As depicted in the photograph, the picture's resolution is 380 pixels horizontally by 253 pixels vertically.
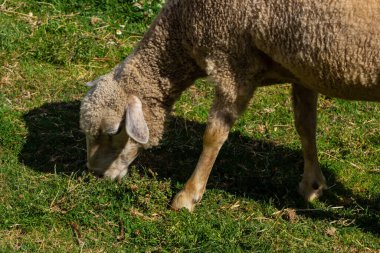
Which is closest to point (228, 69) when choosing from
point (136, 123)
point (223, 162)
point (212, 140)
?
point (212, 140)

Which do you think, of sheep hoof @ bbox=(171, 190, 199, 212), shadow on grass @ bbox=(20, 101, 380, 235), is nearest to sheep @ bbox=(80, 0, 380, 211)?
sheep hoof @ bbox=(171, 190, 199, 212)

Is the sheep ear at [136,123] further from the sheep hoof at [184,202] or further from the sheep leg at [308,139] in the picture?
the sheep leg at [308,139]

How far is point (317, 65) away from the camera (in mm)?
5434

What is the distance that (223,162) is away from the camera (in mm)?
Answer: 6938

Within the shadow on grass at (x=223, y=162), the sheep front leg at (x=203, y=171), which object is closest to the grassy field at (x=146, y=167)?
the shadow on grass at (x=223, y=162)

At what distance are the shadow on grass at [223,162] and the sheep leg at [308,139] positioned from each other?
0.35ft

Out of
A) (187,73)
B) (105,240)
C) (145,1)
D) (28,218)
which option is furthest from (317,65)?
(145,1)

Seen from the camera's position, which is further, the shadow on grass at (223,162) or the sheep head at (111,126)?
the shadow on grass at (223,162)

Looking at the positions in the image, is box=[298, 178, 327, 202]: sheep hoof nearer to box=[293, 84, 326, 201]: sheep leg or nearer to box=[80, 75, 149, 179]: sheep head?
box=[293, 84, 326, 201]: sheep leg

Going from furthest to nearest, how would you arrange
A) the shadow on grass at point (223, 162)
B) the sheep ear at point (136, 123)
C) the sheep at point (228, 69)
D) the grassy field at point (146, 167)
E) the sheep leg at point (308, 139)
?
the sheep leg at point (308, 139), the shadow on grass at point (223, 162), the sheep ear at point (136, 123), the grassy field at point (146, 167), the sheep at point (228, 69)

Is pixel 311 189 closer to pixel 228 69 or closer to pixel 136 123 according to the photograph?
pixel 228 69

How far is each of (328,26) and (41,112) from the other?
335 cm

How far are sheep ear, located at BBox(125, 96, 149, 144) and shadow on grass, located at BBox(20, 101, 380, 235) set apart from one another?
732mm

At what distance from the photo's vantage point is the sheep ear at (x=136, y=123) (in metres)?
5.93
